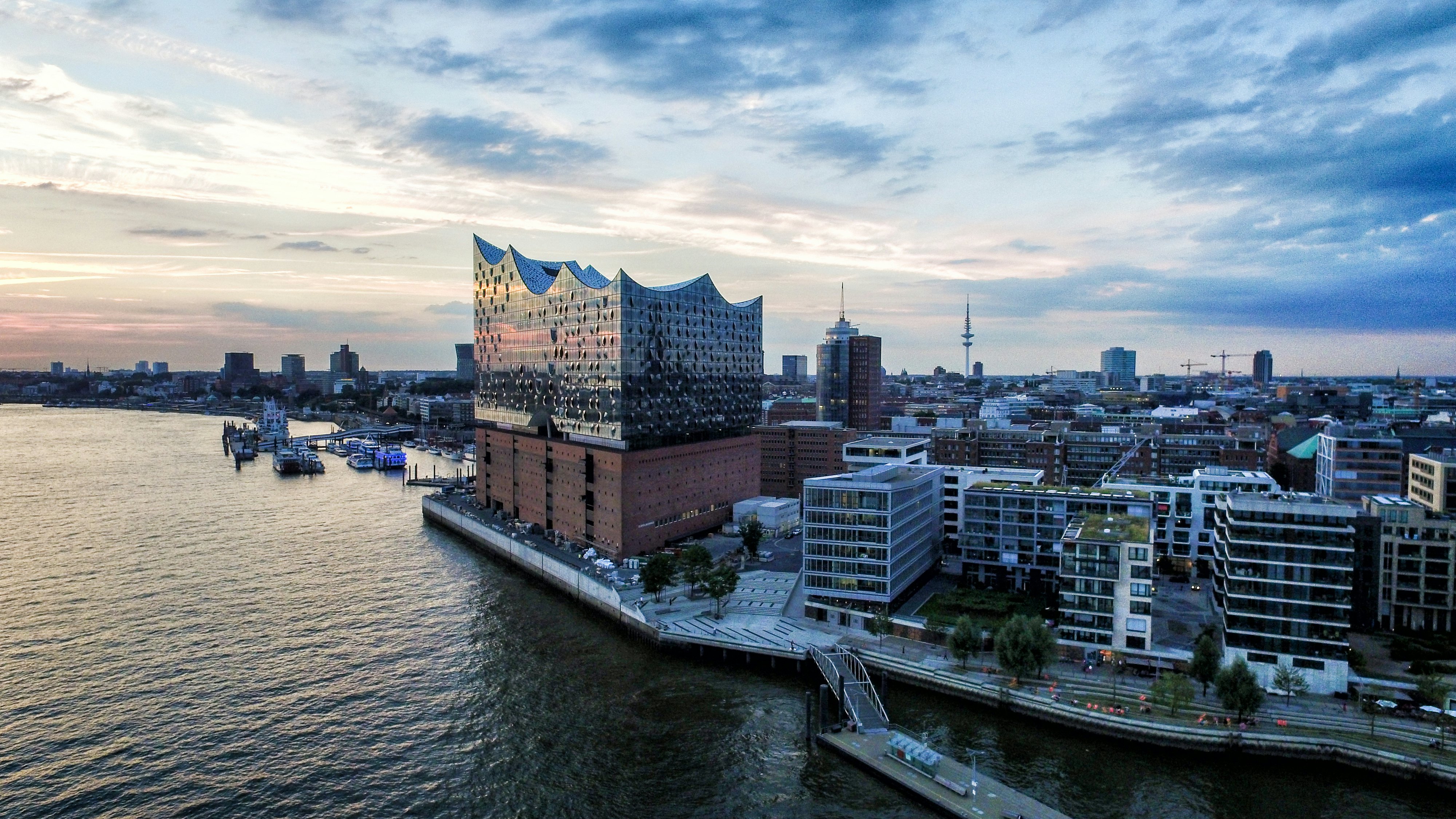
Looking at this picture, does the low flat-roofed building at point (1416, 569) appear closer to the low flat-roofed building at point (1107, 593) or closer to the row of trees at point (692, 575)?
the low flat-roofed building at point (1107, 593)

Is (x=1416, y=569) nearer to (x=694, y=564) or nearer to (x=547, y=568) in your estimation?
(x=694, y=564)

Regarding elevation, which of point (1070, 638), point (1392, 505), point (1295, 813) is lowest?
point (1295, 813)

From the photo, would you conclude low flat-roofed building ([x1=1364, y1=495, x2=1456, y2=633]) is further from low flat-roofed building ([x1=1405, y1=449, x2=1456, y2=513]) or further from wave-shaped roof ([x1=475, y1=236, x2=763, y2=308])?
wave-shaped roof ([x1=475, y1=236, x2=763, y2=308])

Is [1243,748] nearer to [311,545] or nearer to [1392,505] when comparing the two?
[1392,505]

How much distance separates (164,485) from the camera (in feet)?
366

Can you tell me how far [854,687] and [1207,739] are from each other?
15607 mm

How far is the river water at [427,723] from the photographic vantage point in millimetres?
32688

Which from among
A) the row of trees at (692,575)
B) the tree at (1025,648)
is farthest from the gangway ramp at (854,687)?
the row of trees at (692,575)

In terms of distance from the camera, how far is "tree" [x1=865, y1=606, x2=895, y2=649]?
47188 millimetres

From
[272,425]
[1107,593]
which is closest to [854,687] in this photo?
[1107,593]

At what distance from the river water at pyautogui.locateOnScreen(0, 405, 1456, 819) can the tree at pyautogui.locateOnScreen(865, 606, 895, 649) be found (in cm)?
541

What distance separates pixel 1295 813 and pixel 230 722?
46.4 meters

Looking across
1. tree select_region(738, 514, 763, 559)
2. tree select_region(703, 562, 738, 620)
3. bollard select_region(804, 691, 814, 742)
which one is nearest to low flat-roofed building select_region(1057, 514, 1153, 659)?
bollard select_region(804, 691, 814, 742)

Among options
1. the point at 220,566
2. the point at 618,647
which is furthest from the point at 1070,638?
the point at 220,566
